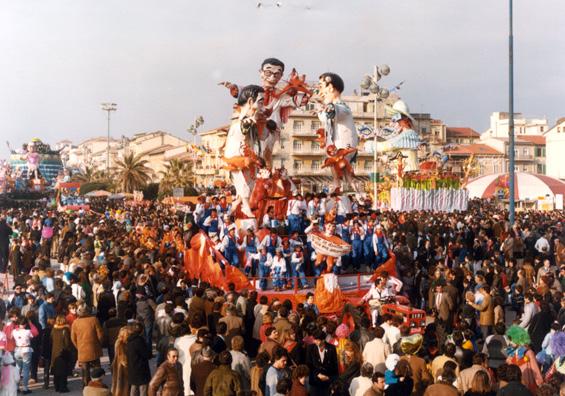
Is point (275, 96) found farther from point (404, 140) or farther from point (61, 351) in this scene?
point (404, 140)

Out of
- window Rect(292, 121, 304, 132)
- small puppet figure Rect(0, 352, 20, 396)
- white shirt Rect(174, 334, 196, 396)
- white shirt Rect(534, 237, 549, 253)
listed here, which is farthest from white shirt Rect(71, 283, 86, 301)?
window Rect(292, 121, 304, 132)

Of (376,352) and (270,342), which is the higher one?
(270,342)

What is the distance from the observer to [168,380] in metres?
9.02

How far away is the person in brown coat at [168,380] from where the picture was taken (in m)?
9.00

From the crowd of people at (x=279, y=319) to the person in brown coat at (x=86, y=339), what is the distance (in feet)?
0.07

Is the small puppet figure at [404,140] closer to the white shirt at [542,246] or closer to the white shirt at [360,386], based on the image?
the white shirt at [542,246]

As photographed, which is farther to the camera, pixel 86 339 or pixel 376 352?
pixel 86 339

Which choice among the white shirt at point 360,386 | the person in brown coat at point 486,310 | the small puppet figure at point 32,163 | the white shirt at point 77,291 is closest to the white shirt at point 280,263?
the white shirt at point 77,291

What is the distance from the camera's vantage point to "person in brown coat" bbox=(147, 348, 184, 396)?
9.00 metres

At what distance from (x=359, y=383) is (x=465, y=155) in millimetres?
81080

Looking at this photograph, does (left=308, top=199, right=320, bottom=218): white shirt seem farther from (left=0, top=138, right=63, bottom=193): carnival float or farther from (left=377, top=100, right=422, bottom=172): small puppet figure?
(left=0, top=138, right=63, bottom=193): carnival float

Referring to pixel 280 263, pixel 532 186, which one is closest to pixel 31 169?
pixel 532 186

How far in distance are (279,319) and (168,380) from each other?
86.9 inches

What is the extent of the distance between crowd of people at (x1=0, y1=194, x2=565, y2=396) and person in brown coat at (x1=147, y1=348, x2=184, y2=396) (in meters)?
0.02
